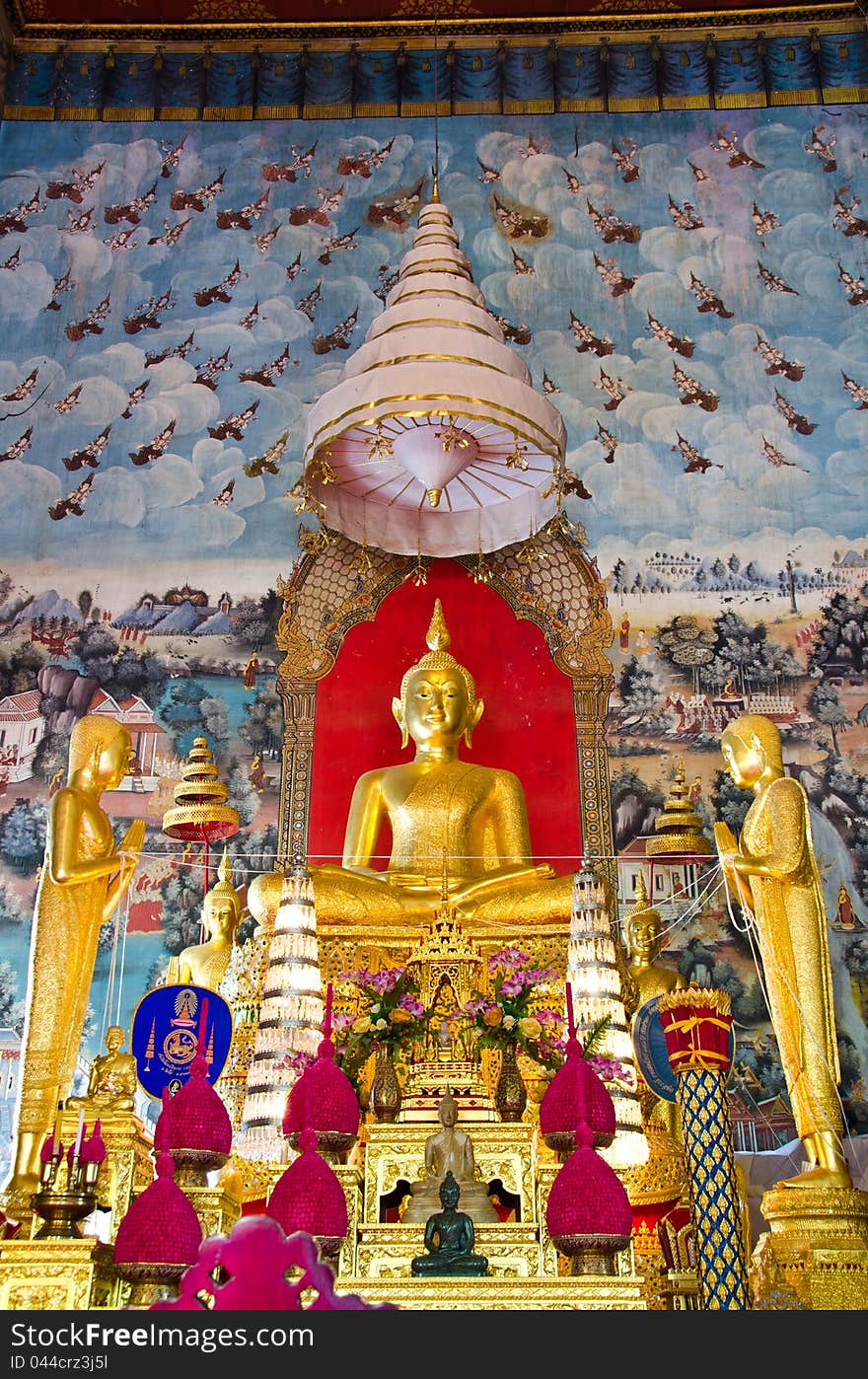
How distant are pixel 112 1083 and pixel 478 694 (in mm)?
2894

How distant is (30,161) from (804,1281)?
6351mm

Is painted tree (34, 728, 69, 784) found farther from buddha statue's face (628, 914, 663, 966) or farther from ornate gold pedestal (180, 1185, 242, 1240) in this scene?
ornate gold pedestal (180, 1185, 242, 1240)

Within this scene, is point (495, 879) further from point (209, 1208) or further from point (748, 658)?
point (209, 1208)

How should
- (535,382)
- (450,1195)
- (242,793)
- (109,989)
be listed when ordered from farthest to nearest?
(535,382) → (242,793) → (109,989) → (450,1195)

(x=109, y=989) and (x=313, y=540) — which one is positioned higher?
(x=313, y=540)

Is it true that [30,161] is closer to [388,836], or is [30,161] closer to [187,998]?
[388,836]

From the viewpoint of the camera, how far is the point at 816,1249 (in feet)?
12.4

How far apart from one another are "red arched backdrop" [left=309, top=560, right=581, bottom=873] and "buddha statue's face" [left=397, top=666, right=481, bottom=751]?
32 centimetres

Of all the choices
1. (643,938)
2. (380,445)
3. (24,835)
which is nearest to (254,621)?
(380,445)

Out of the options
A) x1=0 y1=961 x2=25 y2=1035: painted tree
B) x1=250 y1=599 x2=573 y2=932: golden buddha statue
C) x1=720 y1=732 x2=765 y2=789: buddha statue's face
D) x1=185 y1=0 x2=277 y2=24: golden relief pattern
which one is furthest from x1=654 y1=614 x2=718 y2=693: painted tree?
x1=185 y1=0 x2=277 y2=24: golden relief pattern

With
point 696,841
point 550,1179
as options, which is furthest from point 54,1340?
point 696,841

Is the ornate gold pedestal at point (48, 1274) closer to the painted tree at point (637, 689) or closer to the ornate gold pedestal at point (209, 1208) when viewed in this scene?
the ornate gold pedestal at point (209, 1208)

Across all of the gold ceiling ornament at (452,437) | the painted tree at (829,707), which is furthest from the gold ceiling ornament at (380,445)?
the painted tree at (829,707)

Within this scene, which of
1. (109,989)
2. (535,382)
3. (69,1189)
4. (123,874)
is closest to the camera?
(69,1189)
